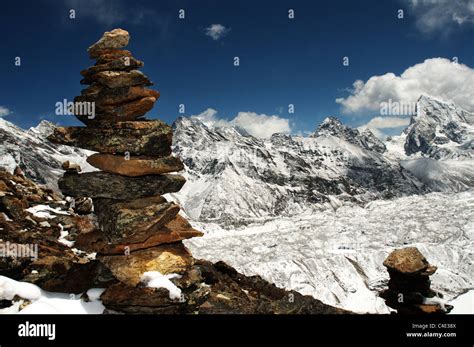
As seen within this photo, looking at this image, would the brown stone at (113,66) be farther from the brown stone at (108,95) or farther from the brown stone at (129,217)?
the brown stone at (129,217)

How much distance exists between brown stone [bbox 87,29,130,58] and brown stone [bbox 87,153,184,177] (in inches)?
290

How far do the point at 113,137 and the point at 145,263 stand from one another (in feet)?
28.3

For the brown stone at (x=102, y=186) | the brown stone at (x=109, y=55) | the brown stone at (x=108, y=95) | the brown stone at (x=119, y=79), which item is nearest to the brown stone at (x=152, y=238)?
the brown stone at (x=102, y=186)

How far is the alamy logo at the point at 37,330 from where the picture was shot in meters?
17.0

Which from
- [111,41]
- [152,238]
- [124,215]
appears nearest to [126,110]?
[111,41]

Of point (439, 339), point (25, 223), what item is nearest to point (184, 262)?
point (439, 339)

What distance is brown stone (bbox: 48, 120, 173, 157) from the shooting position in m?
25.6

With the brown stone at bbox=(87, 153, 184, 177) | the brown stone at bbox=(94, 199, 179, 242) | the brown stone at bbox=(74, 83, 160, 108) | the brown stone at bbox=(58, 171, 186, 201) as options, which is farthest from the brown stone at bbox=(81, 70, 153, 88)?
the brown stone at bbox=(94, 199, 179, 242)

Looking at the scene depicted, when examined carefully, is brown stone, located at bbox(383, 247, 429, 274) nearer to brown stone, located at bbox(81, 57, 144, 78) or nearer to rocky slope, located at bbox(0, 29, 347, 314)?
rocky slope, located at bbox(0, 29, 347, 314)


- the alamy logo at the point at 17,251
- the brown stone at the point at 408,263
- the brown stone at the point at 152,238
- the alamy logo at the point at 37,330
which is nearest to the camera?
the alamy logo at the point at 37,330

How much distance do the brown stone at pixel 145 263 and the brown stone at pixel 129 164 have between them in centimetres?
529

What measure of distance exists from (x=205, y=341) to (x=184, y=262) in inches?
375

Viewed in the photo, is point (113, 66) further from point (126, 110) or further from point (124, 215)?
point (124, 215)

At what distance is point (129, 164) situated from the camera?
84.6 ft
